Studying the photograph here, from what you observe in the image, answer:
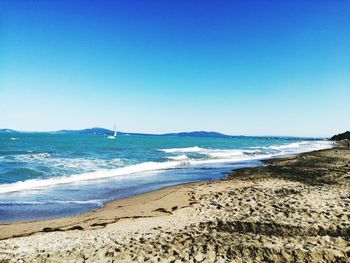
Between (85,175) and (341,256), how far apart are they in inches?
682

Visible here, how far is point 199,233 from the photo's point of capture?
25.4 feet

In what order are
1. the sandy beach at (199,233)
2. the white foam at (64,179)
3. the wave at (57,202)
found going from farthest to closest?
the white foam at (64,179)
the wave at (57,202)
the sandy beach at (199,233)

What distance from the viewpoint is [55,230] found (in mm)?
8625

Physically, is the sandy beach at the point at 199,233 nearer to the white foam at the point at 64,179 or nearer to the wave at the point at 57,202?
the wave at the point at 57,202

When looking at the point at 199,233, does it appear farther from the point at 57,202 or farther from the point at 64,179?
the point at 64,179

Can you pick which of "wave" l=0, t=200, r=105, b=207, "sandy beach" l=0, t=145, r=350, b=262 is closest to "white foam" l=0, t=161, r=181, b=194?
"wave" l=0, t=200, r=105, b=207

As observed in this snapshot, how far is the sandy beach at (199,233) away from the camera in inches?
259

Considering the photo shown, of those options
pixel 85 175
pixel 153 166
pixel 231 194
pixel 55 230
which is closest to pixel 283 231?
pixel 231 194

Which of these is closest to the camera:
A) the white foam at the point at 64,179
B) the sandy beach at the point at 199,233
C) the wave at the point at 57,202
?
the sandy beach at the point at 199,233

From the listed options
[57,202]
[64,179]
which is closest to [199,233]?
[57,202]

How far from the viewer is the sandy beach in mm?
6570

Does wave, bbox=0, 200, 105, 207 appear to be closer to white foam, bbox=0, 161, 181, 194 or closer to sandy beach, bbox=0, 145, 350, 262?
sandy beach, bbox=0, 145, 350, 262

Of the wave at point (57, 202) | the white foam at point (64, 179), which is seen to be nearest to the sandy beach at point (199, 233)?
the wave at point (57, 202)

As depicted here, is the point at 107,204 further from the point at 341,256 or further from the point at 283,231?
the point at 341,256
